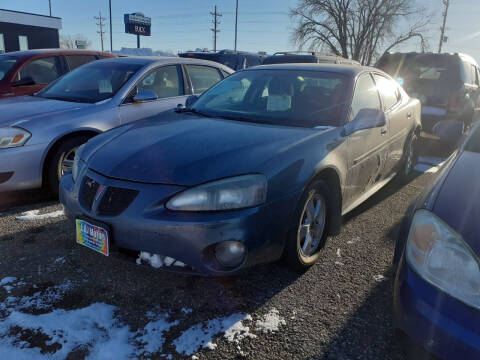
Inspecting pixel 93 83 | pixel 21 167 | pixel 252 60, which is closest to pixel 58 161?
pixel 21 167

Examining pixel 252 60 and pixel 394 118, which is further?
pixel 252 60

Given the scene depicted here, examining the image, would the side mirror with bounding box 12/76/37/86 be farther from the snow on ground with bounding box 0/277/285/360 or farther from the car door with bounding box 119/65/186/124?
the snow on ground with bounding box 0/277/285/360

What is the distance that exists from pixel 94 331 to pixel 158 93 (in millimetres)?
3357

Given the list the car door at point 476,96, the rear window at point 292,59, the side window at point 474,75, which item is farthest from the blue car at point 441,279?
the rear window at point 292,59

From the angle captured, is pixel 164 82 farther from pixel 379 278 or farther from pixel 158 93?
pixel 379 278

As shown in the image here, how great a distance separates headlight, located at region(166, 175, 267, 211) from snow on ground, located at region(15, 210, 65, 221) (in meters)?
1.90

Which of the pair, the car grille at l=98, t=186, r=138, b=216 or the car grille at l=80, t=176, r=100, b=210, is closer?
the car grille at l=98, t=186, r=138, b=216

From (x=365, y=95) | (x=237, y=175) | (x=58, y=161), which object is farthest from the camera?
Result: (x=58, y=161)

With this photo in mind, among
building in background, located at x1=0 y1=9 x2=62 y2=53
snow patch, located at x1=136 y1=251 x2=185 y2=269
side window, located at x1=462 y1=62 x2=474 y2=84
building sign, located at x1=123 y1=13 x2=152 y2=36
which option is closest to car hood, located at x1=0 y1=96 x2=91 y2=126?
snow patch, located at x1=136 y1=251 x2=185 y2=269

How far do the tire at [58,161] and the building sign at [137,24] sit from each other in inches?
864

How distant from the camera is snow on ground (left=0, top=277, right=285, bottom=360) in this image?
75.1 inches

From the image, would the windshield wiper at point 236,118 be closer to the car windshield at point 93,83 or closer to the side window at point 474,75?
the car windshield at point 93,83

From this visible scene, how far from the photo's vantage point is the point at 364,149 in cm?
314

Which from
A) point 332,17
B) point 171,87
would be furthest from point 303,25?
point 171,87
